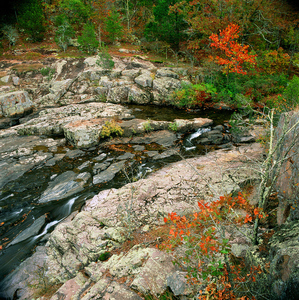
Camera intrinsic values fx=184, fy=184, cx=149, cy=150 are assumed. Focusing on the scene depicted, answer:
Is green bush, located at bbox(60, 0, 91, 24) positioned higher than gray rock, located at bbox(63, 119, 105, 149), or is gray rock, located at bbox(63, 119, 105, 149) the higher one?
green bush, located at bbox(60, 0, 91, 24)

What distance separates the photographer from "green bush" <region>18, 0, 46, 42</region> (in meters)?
23.9

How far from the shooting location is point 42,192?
8156 millimetres

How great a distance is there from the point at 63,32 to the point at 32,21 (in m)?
4.77

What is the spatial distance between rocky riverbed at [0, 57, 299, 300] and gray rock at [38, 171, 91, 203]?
0.05 metres

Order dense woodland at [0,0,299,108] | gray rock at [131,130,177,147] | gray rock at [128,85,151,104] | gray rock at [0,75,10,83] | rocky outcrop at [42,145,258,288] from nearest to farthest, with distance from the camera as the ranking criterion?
rocky outcrop at [42,145,258,288] < gray rock at [131,130,177,147] < dense woodland at [0,0,299,108] < gray rock at [128,85,151,104] < gray rock at [0,75,10,83]

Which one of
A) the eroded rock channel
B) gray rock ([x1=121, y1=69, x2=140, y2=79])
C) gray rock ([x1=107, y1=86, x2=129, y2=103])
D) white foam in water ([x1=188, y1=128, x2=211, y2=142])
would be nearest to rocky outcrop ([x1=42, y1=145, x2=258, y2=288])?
the eroded rock channel

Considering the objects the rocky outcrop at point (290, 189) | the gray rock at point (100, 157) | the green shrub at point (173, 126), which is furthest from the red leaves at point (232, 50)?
the rocky outcrop at point (290, 189)

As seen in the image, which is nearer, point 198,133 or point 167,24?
point 198,133

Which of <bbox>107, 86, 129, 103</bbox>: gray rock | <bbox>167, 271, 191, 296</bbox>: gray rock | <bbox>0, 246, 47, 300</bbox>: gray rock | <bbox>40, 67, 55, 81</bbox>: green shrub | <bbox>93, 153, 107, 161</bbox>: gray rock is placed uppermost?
<bbox>40, 67, 55, 81</bbox>: green shrub

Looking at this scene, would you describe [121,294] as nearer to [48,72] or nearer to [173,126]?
[173,126]

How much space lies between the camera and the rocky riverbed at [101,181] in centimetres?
420

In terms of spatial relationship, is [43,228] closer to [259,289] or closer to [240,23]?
[259,289]

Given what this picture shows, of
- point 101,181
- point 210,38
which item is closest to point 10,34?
point 210,38

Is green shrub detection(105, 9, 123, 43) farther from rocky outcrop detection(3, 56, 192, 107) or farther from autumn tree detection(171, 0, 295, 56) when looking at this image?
autumn tree detection(171, 0, 295, 56)
